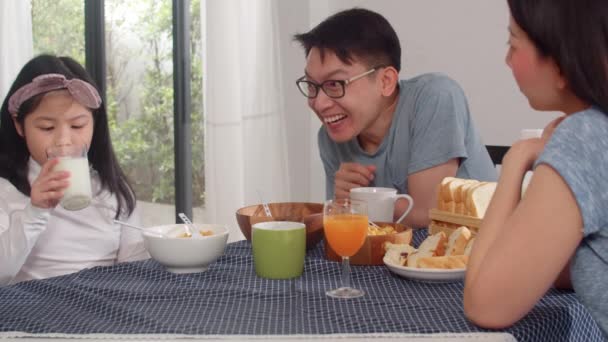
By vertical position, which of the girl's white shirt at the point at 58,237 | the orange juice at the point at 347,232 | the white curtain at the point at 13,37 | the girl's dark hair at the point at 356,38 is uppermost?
the white curtain at the point at 13,37

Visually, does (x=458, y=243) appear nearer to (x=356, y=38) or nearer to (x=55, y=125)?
(x=356, y=38)

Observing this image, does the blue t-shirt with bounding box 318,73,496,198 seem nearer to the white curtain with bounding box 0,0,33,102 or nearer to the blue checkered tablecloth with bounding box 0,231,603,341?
the blue checkered tablecloth with bounding box 0,231,603,341

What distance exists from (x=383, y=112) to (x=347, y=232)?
2.92ft

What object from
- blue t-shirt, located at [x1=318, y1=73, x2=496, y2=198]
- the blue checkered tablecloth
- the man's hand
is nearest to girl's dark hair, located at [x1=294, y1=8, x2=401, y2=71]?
blue t-shirt, located at [x1=318, y1=73, x2=496, y2=198]

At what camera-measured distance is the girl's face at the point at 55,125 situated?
1677 millimetres

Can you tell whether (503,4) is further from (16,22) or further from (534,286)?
(16,22)

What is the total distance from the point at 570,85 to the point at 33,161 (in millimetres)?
1391

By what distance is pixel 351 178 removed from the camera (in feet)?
5.81

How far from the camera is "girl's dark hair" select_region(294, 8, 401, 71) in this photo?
186 cm

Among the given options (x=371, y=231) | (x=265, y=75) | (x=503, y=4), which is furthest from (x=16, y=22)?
(x=371, y=231)

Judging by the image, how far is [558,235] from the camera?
0.88 metres

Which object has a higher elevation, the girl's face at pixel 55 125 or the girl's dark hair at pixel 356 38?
the girl's dark hair at pixel 356 38

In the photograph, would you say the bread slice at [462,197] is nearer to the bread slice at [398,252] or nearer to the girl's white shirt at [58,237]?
the bread slice at [398,252]

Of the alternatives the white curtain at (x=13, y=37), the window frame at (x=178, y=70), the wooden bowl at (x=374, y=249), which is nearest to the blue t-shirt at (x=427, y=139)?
the wooden bowl at (x=374, y=249)
